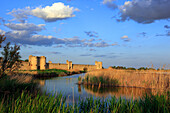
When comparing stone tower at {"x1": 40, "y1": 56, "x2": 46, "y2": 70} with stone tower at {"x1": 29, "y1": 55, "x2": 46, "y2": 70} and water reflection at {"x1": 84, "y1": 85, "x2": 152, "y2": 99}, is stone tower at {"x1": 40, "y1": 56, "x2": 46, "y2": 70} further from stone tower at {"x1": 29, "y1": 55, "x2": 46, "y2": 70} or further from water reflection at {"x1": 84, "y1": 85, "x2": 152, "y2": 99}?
water reflection at {"x1": 84, "y1": 85, "x2": 152, "y2": 99}

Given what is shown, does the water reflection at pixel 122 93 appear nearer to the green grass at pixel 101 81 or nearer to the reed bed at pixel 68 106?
the green grass at pixel 101 81

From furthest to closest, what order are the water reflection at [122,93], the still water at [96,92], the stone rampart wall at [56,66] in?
the stone rampart wall at [56,66] < the water reflection at [122,93] < the still water at [96,92]

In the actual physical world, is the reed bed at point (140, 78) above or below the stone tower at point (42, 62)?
below

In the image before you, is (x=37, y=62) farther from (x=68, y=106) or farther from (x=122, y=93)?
(x=68, y=106)

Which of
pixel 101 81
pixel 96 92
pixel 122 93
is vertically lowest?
pixel 96 92

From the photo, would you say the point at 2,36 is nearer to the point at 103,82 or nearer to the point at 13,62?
the point at 13,62

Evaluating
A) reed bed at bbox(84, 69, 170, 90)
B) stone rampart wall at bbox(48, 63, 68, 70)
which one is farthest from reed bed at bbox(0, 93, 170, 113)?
stone rampart wall at bbox(48, 63, 68, 70)

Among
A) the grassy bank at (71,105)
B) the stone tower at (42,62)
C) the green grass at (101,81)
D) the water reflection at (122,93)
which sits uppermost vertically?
the stone tower at (42,62)

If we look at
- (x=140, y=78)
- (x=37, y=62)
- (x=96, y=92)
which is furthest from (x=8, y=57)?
(x=37, y=62)

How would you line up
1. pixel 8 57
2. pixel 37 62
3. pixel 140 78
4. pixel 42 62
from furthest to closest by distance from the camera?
pixel 42 62 < pixel 37 62 < pixel 140 78 < pixel 8 57

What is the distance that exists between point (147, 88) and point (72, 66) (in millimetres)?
39636

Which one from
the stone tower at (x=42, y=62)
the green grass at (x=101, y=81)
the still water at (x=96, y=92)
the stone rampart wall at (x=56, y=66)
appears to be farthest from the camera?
the stone rampart wall at (x=56, y=66)

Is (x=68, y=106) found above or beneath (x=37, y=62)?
beneath

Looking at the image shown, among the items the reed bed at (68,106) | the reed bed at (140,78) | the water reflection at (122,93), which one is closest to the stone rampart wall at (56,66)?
the reed bed at (140,78)
